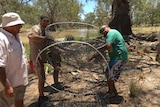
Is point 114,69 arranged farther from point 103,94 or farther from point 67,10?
point 67,10

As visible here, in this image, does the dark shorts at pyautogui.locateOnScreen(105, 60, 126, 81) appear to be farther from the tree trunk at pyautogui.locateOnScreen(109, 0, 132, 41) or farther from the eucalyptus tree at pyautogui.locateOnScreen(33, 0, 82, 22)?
the eucalyptus tree at pyautogui.locateOnScreen(33, 0, 82, 22)

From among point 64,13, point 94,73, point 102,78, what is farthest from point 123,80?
point 64,13

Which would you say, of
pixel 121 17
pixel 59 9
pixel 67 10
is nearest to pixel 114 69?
pixel 121 17

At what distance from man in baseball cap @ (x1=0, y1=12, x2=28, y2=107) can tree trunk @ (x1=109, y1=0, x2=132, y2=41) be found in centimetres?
964

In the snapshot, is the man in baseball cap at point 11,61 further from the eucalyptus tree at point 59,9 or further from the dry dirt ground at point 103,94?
the eucalyptus tree at point 59,9

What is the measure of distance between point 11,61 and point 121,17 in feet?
33.3

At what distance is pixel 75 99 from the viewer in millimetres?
5406

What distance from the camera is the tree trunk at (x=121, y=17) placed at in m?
12.9

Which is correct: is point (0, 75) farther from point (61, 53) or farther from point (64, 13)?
point (64, 13)

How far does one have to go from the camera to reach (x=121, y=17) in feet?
42.7

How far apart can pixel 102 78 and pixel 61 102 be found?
1386 mm

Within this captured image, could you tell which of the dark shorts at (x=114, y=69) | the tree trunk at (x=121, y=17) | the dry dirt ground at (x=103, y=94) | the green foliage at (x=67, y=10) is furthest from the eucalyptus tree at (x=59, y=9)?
the dark shorts at (x=114, y=69)

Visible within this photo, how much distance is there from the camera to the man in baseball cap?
328cm

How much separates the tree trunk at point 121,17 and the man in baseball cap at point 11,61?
964 cm
